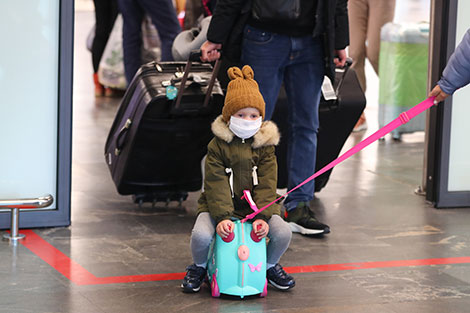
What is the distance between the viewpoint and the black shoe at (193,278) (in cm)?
357

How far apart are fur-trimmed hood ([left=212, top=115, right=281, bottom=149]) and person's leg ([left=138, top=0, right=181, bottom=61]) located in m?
3.40

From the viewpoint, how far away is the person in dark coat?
4.21 meters

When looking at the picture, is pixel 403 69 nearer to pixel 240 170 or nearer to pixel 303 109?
pixel 303 109

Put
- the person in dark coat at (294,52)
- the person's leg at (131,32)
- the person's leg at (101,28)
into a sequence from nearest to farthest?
1. the person in dark coat at (294,52)
2. the person's leg at (131,32)
3. the person's leg at (101,28)

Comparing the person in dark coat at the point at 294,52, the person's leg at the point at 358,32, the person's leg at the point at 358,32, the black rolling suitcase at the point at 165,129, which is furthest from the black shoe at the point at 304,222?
the person's leg at the point at 358,32

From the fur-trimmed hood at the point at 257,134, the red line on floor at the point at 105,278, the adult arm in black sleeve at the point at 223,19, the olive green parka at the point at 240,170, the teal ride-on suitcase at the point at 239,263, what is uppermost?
the adult arm in black sleeve at the point at 223,19

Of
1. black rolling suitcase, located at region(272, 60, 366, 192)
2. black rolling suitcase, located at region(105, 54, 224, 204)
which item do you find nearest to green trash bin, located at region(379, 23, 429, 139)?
black rolling suitcase, located at region(272, 60, 366, 192)

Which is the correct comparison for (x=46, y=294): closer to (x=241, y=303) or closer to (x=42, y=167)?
(x=241, y=303)

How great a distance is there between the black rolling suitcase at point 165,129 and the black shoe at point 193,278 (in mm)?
1249

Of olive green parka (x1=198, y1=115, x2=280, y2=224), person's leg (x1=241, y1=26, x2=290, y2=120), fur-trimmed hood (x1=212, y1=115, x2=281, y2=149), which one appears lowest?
olive green parka (x1=198, y1=115, x2=280, y2=224)

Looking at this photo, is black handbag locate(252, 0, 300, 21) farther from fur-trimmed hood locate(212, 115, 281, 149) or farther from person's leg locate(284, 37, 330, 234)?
fur-trimmed hood locate(212, 115, 281, 149)

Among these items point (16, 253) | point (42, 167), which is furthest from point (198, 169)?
point (16, 253)

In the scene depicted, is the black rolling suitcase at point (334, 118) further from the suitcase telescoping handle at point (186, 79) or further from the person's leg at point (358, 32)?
the person's leg at point (358, 32)

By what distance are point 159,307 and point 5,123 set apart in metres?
1.59
